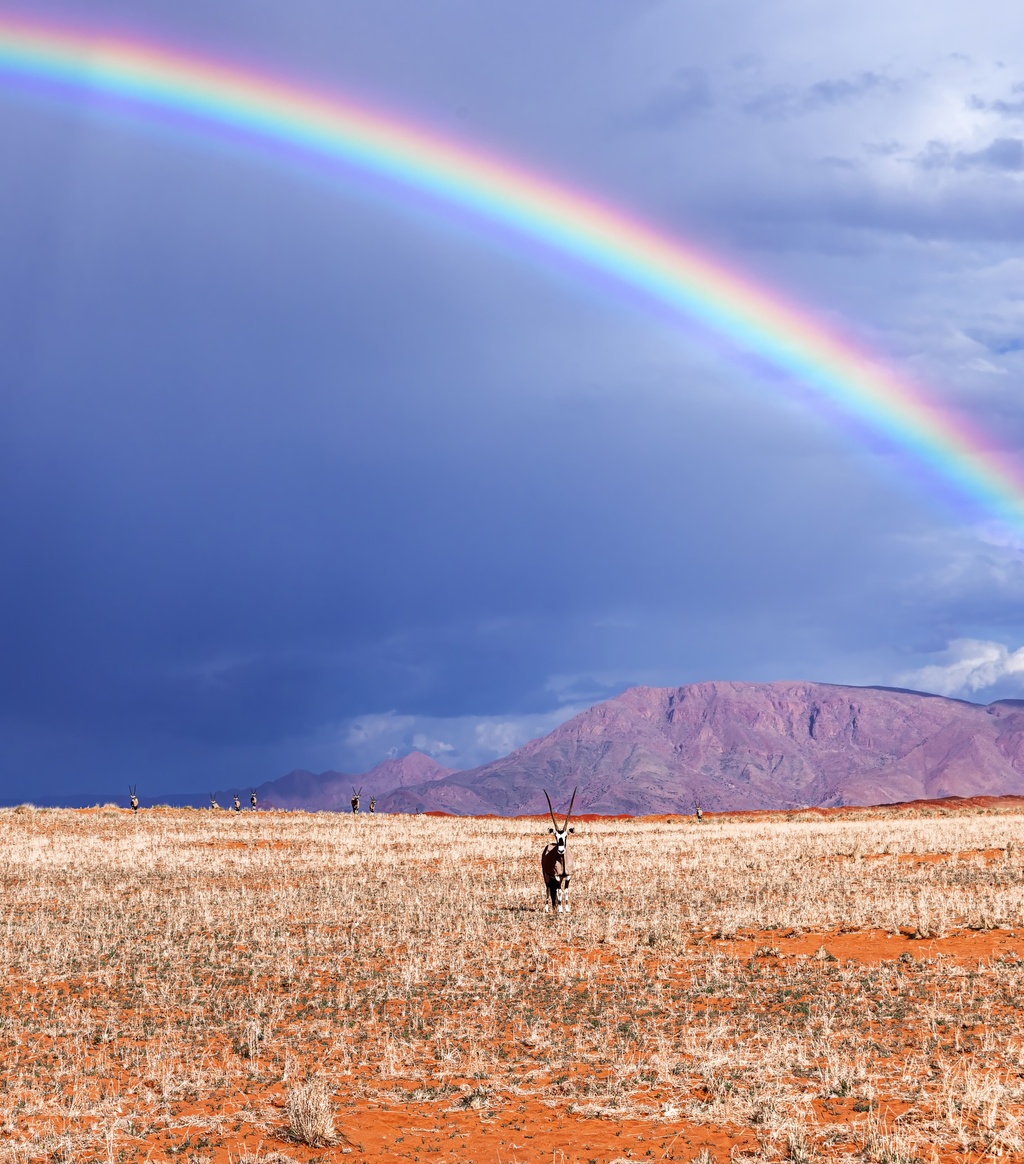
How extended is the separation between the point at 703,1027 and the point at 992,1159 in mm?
5818

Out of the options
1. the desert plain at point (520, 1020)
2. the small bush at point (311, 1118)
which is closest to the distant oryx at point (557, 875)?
the desert plain at point (520, 1020)

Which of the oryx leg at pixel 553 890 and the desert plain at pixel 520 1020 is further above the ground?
the oryx leg at pixel 553 890

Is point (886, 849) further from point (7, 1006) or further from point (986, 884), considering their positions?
point (7, 1006)

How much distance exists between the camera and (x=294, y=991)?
17.8m

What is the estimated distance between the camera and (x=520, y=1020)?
15445mm

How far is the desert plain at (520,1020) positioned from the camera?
10.6 meters

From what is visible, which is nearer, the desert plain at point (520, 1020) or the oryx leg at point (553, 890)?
the desert plain at point (520, 1020)

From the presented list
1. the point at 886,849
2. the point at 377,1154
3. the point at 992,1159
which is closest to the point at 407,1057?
the point at 377,1154

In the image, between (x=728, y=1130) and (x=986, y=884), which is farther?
(x=986, y=884)

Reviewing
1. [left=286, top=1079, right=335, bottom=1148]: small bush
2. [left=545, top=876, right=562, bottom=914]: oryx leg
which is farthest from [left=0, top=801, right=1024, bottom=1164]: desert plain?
[left=545, top=876, right=562, bottom=914]: oryx leg

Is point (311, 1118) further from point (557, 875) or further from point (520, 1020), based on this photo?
point (557, 875)

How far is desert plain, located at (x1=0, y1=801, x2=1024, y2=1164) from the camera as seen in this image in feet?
34.7

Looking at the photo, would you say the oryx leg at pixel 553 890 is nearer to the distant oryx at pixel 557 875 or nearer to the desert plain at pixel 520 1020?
the distant oryx at pixel 557 875

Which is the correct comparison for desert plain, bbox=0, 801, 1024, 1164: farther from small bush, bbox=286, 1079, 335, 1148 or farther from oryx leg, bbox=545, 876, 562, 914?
oryx leg, bbox=545, 876, 562, 914
